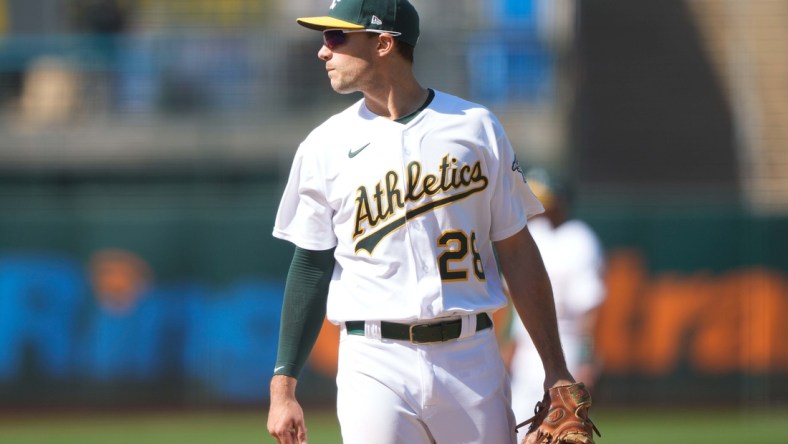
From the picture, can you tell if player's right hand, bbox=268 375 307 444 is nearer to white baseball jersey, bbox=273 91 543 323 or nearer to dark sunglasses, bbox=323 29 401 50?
white baseball jersey, bbox=273 91 543 323

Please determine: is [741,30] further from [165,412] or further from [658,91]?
[165,412]

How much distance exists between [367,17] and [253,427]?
893 centimetres

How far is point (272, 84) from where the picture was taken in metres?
17.7

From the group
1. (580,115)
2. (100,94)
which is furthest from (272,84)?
(580,115)

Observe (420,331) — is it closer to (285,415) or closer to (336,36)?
(285,415)

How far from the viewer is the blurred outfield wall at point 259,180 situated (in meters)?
13.5

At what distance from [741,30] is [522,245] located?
15.6m

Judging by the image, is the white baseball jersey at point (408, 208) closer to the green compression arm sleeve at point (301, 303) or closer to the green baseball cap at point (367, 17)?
the green compression arm sleeve at point (301, 303)

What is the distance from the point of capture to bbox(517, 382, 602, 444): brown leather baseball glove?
4.04m

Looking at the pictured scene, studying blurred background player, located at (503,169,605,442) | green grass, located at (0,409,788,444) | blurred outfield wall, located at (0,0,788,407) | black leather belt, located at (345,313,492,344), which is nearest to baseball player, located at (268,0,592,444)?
black leather belt, located at (345,313,492,344)

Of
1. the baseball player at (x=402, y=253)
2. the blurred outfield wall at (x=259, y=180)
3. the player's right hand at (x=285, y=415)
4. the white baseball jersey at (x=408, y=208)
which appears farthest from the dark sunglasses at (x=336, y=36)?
the blurred outfield wall at (x=259, y=180)

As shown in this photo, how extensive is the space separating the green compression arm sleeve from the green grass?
704 centimetres

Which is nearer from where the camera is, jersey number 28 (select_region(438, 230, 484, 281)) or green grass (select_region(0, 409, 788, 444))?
jersey number 28 (select_region(438, 230, 484, 281))

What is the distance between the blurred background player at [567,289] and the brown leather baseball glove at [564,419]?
252cm
